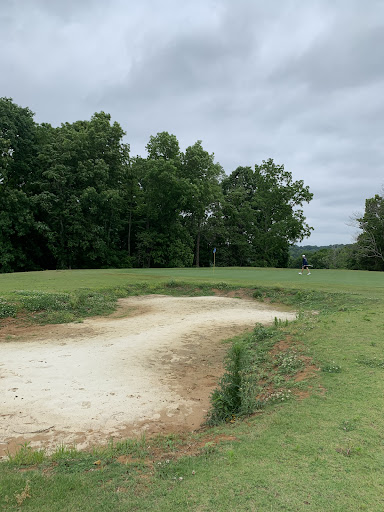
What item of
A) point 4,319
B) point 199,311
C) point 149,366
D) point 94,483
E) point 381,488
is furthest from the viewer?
point 199,311

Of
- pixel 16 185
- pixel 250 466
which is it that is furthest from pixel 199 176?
pixel 250 466

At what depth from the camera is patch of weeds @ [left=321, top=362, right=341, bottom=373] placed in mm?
5352

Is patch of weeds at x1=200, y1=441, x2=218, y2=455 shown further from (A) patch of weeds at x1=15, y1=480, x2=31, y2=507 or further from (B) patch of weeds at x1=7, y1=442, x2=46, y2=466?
(B) patch of weeds at x1=7, y1=442, x2=46, y2=466

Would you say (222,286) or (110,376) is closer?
(110,376)

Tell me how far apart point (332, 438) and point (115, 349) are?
581 centimetres

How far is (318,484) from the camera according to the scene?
2.66 metres

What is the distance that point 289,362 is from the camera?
246 inches

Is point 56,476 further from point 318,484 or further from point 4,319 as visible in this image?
point 4,319

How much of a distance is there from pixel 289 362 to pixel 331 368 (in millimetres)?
947

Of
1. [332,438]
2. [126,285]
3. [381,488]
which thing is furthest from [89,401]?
[126,285]

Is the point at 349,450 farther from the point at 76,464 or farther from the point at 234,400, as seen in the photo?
the point at 76,464

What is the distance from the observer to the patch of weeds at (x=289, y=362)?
590 cm

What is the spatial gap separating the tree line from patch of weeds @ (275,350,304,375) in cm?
2935

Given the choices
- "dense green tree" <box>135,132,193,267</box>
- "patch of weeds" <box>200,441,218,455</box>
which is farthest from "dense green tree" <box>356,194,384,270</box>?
"patch of weeds" <box>200,441,218,455</box>
